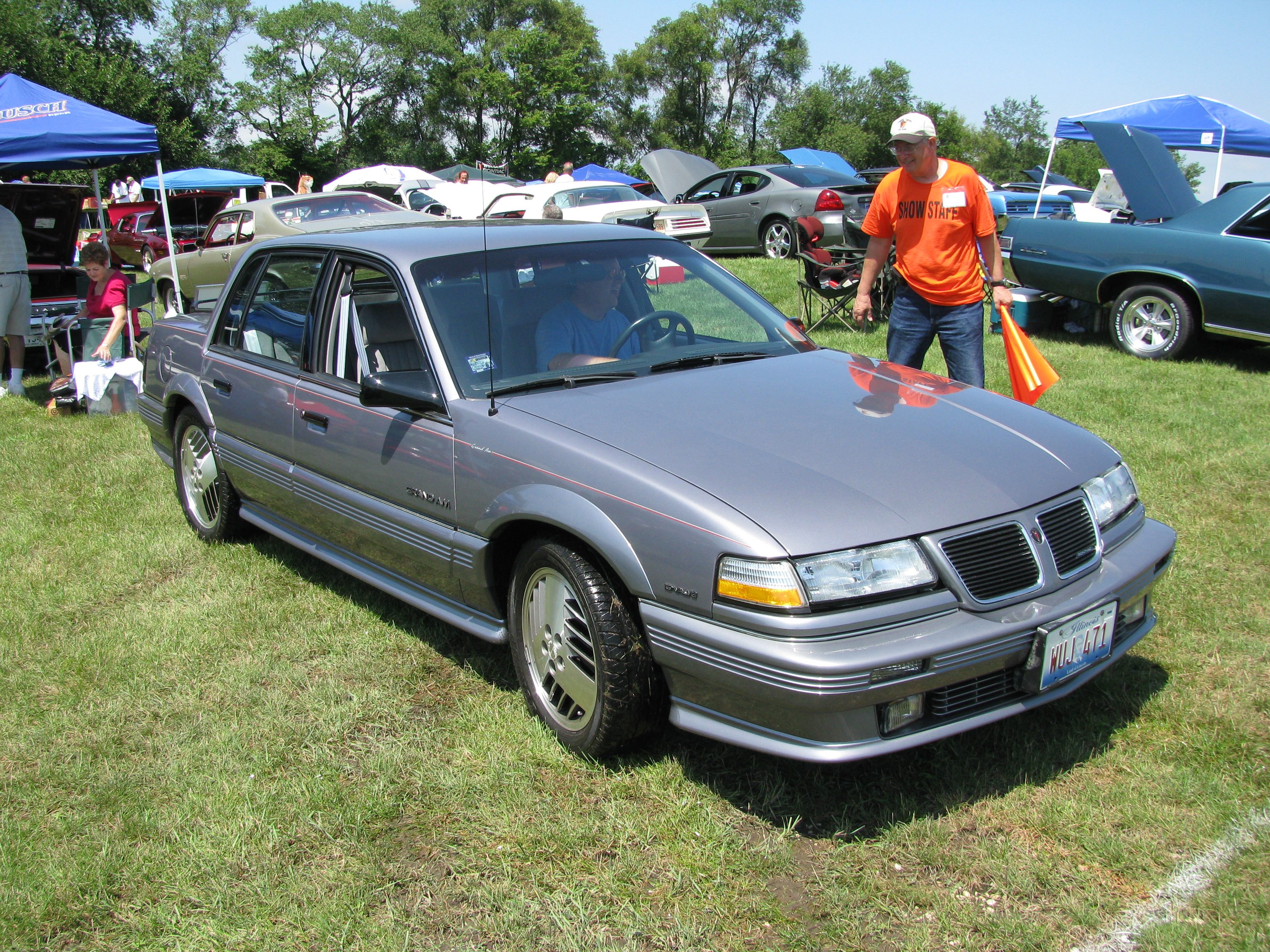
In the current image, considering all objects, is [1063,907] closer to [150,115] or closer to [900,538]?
[900,538]

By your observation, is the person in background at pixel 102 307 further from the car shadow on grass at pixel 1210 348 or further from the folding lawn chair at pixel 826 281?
the car shadow on grass at pixel 1210 348

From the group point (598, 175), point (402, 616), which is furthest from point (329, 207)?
point (598, 175)

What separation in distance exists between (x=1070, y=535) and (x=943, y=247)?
8.54 feet

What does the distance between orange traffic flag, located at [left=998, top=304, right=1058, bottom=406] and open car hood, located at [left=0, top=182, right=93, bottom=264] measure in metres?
9.48

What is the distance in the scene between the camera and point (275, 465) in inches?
167

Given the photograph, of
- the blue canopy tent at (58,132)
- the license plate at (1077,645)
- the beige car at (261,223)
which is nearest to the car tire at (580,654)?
the license plate at (1077,645)

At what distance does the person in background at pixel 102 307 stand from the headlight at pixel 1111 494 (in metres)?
7.86

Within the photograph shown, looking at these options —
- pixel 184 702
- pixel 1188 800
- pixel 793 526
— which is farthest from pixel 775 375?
pixel 184 702

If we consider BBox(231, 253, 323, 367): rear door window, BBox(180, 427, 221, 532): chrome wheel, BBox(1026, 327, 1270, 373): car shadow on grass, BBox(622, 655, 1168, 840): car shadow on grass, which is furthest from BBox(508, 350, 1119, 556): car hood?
BBox(1026, 327, 1270, 373): car shadow on grass

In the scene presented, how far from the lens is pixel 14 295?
8.57m

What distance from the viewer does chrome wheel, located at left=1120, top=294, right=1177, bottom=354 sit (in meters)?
8.43

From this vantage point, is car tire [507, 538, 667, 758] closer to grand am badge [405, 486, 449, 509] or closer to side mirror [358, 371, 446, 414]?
grand am badge [405, 486, 449, 509]

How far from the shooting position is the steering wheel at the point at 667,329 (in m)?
3.68

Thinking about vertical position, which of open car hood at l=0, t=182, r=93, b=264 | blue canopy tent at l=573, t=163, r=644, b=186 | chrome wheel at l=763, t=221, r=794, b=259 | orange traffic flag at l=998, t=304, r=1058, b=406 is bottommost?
orange traffic flag at l=998, t=304, r=1058, b=406
